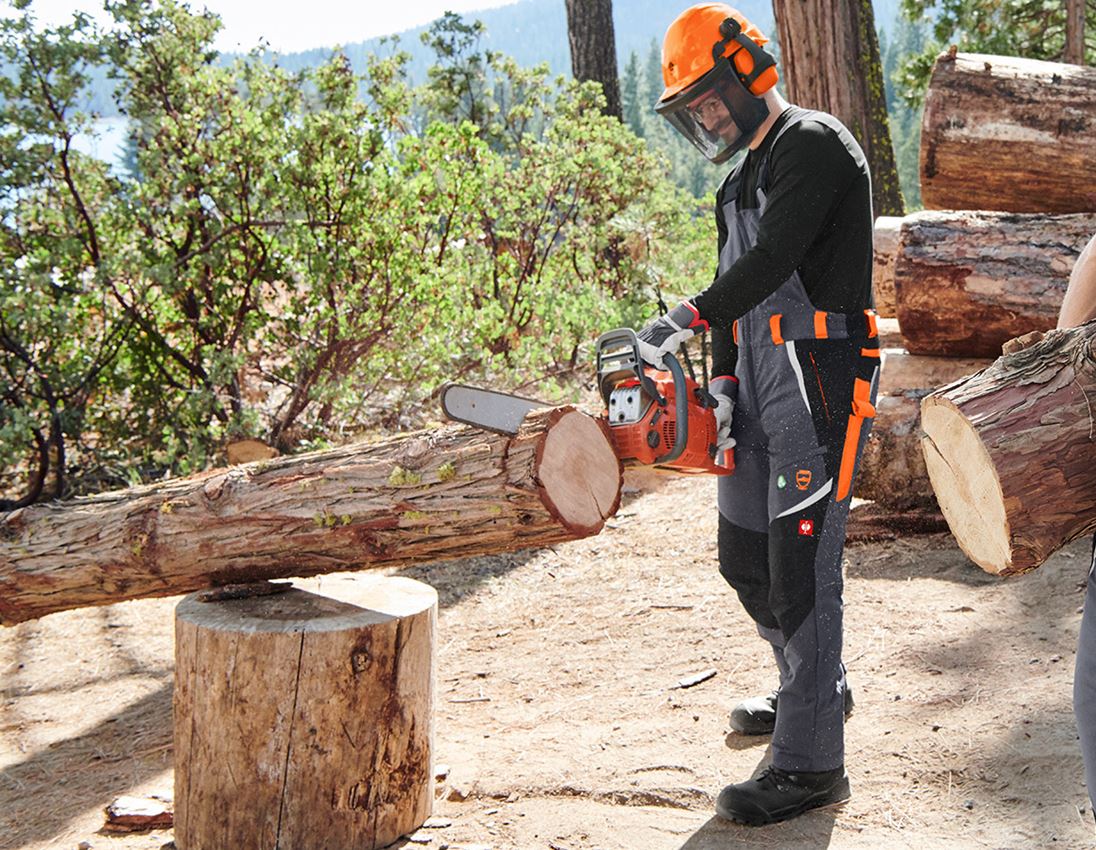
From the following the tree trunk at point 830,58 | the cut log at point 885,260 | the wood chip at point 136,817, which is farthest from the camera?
the tree trunk at point 830,58

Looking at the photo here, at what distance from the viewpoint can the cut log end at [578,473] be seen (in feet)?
9.45

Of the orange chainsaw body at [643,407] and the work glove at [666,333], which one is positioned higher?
the work glove at [666,333]

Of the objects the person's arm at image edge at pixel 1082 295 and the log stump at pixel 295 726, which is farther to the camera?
the log stump at pixel 295 726

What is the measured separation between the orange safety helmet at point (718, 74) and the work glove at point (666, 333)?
1.70 ft

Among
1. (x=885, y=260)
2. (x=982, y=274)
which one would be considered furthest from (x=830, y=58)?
(x=982, y=274)

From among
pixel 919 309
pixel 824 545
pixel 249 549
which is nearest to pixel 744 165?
pixel 824 545

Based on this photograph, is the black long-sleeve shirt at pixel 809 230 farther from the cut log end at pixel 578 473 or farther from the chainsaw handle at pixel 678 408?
the cut log end at pixel 578 473

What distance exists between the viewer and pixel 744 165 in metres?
3.23

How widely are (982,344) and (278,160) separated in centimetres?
377

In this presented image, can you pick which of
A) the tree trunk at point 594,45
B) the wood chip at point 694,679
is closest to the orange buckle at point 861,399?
the wood chip at point 694,679

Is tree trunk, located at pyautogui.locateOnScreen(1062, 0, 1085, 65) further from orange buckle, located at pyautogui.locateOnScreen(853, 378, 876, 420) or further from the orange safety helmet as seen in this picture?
orange buckle, located at pyautogui.locateOnScreen(853, 378, 876, 420)

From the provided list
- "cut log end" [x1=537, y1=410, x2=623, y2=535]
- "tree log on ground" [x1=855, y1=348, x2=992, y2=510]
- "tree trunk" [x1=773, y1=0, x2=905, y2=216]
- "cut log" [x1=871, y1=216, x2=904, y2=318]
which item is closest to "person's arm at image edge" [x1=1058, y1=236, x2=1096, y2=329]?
"cut log end" [x1=537, y1=410, x2=623, y2=535]

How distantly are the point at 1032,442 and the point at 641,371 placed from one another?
1.20 m

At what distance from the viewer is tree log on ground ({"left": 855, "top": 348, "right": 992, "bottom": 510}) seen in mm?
5207
